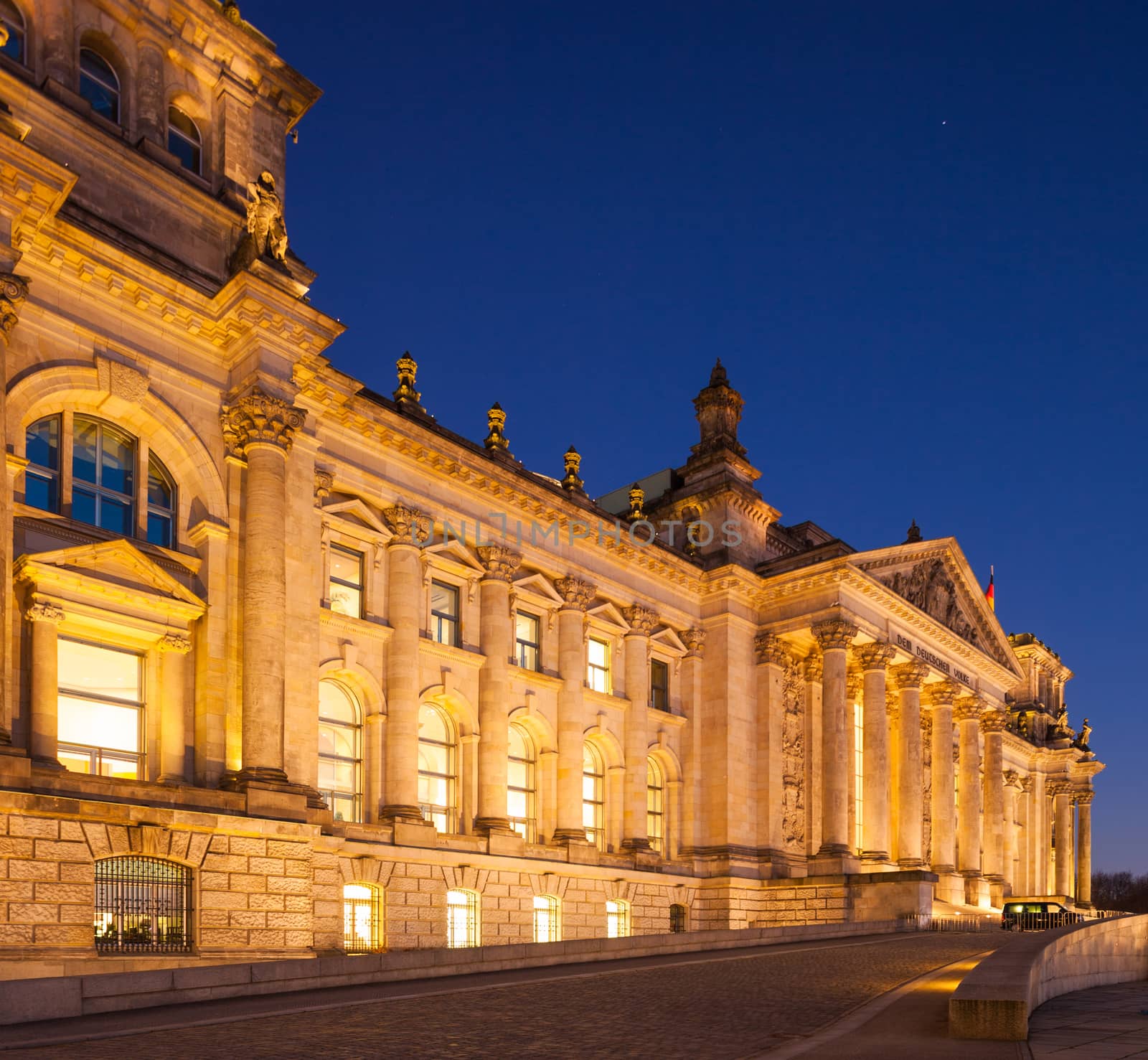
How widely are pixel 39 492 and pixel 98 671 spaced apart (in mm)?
3677

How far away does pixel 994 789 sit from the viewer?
59.5m

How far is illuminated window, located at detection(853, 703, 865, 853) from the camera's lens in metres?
49.1

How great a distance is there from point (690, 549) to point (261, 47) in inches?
971

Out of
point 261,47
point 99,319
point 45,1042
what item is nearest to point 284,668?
point 99,319

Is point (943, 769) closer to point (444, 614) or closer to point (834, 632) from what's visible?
point (834, 632)

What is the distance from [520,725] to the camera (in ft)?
121

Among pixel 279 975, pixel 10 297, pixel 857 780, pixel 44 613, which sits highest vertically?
pixel 10 297

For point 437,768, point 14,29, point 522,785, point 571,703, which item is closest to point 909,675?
point 571,703

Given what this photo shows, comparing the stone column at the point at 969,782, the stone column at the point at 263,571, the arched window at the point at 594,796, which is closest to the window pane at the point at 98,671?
the stone column at the point at 263,571

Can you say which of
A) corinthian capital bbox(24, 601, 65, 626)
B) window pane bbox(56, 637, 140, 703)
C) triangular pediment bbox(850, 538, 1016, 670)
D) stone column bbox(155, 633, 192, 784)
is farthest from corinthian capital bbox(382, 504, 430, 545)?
triangular pediment bbox(850, 538, 1016, 670)

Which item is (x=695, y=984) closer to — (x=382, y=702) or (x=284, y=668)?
(x=284, y=668)

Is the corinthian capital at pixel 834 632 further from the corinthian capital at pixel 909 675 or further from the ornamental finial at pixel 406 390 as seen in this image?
the ornamental finial at pixel 406 390

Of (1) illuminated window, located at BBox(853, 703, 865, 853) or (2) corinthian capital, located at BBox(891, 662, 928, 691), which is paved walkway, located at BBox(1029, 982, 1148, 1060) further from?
(1) illuminated window, located at BBox(853, 703, 865, 853)

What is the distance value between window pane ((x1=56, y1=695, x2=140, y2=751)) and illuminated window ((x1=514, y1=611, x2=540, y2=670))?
15.2 meters
